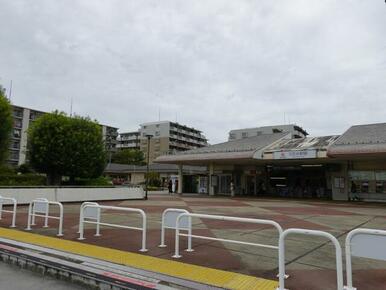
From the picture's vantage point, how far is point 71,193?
20734 millimetres

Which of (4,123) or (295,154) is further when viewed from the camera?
(295,154)

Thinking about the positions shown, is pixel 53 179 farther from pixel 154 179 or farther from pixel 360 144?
pixel 154 179

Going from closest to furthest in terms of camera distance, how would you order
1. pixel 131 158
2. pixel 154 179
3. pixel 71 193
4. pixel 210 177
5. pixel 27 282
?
pixel 27 282 → pixel 71 193 → pixel 210 177 → pixel 154 179 → pixel 131 158

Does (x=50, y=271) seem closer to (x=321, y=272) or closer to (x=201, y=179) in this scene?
(x=321, y=272)

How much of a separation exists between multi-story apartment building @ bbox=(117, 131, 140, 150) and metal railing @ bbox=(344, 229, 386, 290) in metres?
108

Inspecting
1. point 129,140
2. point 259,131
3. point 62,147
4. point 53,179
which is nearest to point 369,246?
point 62,147

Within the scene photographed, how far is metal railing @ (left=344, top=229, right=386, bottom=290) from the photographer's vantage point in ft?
14.4

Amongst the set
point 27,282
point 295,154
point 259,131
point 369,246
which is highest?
point 259,131

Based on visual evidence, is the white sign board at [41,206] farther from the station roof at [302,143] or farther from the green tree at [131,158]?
the green tree at [131,158]

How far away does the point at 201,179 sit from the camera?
123 ft

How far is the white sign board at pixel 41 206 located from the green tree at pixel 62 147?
14842mm

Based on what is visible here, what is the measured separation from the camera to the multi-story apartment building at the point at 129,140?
113 meters

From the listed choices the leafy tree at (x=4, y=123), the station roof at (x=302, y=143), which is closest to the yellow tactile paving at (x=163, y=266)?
the leafy tree at (x=4, y=123)

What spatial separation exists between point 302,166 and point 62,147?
70.6 ft
